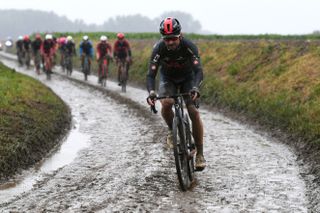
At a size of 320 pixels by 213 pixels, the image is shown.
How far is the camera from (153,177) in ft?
27.9

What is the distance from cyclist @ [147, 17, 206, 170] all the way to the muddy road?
2.74 feet

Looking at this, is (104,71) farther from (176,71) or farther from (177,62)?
(177,62)

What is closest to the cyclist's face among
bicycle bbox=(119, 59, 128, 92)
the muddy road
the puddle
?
the muddy road

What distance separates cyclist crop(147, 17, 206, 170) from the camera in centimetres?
782

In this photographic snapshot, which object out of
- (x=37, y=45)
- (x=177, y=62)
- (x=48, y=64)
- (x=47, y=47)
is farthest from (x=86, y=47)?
(x=177, y=62)

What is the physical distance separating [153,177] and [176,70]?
1.75 metres

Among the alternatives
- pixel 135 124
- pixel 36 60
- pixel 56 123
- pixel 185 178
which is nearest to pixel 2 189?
pixel 185 178

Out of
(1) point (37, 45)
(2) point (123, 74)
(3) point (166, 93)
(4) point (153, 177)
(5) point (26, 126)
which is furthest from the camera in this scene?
(1) point (37, 45)

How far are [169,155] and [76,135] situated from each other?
366 centimetres

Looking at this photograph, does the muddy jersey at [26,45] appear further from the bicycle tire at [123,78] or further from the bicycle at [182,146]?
the bicycle at [182,146]

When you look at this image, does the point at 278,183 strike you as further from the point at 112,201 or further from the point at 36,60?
the point at 36,60

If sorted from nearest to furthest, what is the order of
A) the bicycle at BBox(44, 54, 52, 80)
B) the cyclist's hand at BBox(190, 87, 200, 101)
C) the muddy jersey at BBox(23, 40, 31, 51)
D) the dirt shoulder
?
the cyclist's hand at BBox(190, 87, 200, 101), the dirt shoulder, the bicycle at BBox(44, 54, 52, 80), the muddy jersey at BBox(23, 40, 31, 51)

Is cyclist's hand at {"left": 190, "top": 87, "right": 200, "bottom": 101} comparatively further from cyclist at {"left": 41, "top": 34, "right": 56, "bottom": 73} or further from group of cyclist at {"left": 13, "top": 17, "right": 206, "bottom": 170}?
cyclist at {"left": 41, "top": 34, "right": 56, "bottom": 73}

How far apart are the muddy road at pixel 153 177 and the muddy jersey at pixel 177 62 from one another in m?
1.62
